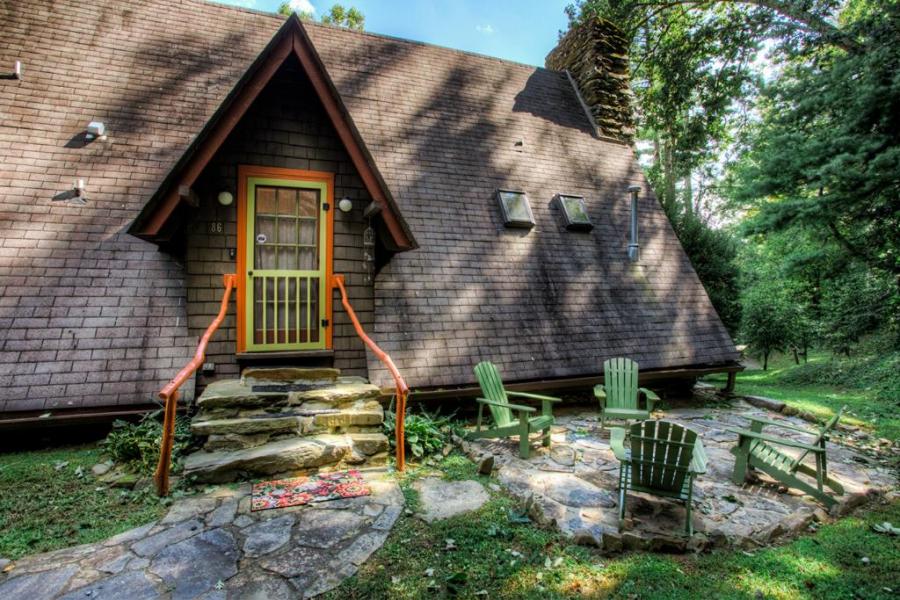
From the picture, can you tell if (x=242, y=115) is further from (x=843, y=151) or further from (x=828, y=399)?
(x=828, y=399)

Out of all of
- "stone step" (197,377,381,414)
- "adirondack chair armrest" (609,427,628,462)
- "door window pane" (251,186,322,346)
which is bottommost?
"adirondack chair armrest" (609,427,628,462)

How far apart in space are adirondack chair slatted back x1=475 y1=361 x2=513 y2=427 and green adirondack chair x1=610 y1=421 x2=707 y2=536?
1633 millimetres

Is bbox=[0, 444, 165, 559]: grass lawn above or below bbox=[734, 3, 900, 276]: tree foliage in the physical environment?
below

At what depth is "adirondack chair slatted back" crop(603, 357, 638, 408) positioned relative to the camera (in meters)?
5.86

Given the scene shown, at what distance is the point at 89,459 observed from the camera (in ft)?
13.3

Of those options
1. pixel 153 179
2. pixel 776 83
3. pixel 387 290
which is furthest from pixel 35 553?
pixel 776 83

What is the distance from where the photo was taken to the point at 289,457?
393cm

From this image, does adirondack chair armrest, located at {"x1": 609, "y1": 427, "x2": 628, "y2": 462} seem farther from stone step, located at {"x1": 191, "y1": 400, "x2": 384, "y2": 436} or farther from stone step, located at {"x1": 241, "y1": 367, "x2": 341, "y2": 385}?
stone step, located at {"x1": 241, "y1": 367, "x2": 341, "y2": 385}

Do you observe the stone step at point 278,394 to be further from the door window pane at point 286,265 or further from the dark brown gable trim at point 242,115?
the dark brown gable trim at point 242,115

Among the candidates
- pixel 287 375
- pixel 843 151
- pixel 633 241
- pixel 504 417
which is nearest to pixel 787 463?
pixel 504 417

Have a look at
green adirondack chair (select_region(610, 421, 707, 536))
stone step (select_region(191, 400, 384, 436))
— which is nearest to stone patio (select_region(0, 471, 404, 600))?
stone step (select_region(191, 400, 384, 436))

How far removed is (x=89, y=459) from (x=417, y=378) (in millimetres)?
3392

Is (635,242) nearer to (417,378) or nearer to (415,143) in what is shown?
A: (415,143)

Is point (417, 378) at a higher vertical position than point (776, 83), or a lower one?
lower
